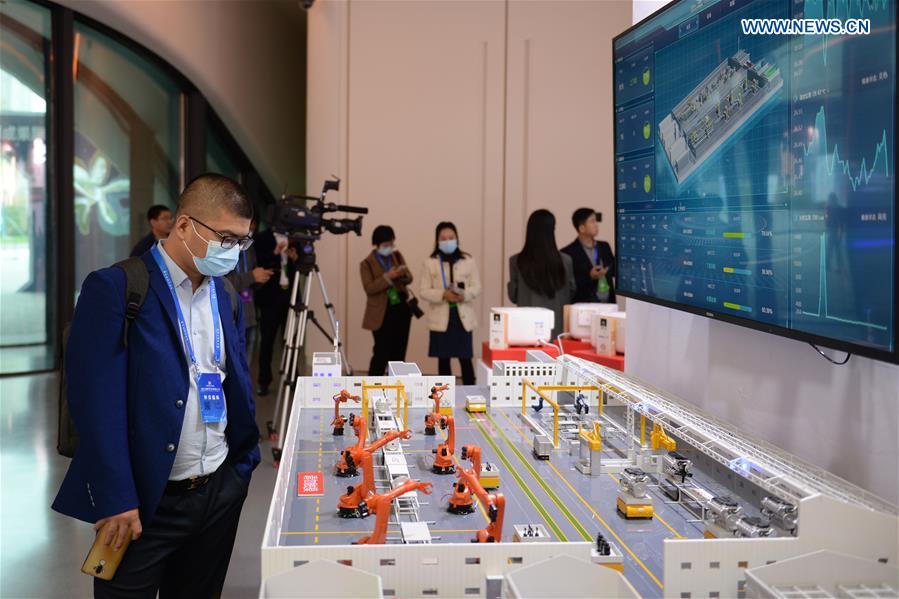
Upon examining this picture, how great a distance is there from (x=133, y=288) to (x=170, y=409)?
12.0 inches

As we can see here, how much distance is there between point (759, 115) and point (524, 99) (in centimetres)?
693

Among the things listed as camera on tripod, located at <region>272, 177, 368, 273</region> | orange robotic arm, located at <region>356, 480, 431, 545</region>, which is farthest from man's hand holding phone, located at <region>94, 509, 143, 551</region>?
camera on tripod, located at <region>272, 177, 368, 273</region>

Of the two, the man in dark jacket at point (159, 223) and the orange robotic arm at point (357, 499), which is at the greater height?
the man in dark jacket at point (159, 223)

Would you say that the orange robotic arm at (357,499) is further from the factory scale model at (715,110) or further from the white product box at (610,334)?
the white product box at (610,334)

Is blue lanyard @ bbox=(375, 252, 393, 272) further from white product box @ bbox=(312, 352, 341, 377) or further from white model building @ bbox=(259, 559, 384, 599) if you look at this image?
white model building @ bbox=(259, 559, 384, 599)

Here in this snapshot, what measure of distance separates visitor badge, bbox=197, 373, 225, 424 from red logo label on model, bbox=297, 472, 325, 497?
12.2 inches

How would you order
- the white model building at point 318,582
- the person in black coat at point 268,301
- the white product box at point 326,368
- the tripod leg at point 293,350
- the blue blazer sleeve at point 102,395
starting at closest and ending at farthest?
the white model building at point 318,582
the blue blazer sleeve at point 102,395
the white product box at point 326,368
the tripod leg at point 293,350
the person in black coat at point 268,301

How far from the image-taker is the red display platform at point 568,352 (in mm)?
4542

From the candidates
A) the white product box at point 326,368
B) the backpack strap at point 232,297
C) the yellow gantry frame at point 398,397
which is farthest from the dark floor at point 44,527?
the backpack strap at point 232,297

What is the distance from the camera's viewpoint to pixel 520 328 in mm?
5043

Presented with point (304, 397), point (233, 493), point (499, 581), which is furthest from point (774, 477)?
point (304, 397)

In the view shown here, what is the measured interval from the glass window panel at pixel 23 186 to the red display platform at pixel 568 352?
5.19m

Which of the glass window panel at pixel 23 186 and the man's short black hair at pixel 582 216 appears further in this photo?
the glass window panel at pixel 23 186

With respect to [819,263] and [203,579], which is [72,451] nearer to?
[203,579]
